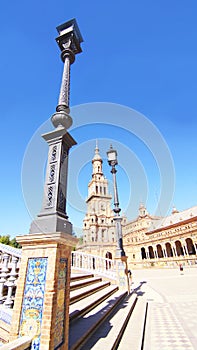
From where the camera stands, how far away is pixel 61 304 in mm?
2367

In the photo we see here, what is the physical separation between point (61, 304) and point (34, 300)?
1.25 feet

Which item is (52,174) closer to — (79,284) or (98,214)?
(79,284)

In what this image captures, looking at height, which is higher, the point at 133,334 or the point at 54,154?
the point at 54,154

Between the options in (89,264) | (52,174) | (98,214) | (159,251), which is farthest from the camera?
(98,214)

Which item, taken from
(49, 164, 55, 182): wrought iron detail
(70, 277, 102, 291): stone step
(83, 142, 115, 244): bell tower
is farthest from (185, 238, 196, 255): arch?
(49, 164, 55, 182): wrought iron detail

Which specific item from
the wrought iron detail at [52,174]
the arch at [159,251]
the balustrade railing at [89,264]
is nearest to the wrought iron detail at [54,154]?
the wrought iron detail at [52,174]

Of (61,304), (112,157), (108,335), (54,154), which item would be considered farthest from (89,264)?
(54,154)

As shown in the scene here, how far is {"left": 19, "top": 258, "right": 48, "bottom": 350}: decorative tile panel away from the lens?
210 centimetres

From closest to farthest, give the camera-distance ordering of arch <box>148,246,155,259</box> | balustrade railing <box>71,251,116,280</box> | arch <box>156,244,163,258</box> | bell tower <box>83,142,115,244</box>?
balustrade railing <box>71,251,116,280</box>, arch <box>156,244,163,258</box>, bell tower <box>83,142,115,244</box>, arch <box>148,246,155,259</box>

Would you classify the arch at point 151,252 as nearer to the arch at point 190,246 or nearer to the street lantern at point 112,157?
the arch at point 190,246

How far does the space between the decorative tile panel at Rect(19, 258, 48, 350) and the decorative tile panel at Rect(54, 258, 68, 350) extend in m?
0.21

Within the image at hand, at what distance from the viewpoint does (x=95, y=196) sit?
51.0m

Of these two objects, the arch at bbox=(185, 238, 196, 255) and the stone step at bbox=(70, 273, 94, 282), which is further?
the arch at bbox=(185, 238, 196, 255)

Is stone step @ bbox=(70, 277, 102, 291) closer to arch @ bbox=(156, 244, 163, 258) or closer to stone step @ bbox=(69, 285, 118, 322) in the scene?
stone step @ bbox=(69, 285, 118, 322)
